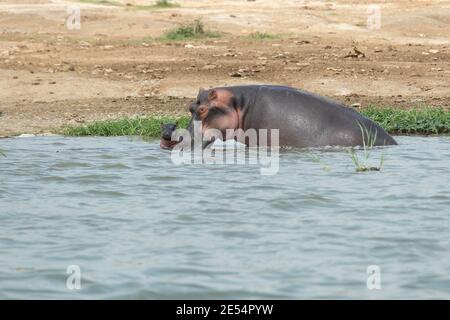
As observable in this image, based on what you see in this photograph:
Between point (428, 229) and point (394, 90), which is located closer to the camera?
point (428, 229)

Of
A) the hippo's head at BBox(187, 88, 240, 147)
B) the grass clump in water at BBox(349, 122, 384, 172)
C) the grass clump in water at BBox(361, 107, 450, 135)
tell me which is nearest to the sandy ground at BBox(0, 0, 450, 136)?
the grass clump in water at BBox(361, 107, 450, 135)

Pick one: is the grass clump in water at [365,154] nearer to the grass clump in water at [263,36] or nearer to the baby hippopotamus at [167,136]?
the baby hippopotamus at [167,136]

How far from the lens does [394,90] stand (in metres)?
13.4

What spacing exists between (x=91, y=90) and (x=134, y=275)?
327 inches

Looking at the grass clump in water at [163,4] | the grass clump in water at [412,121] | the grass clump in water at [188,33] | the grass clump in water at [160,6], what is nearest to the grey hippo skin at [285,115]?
the grass clump in water at [412,121]

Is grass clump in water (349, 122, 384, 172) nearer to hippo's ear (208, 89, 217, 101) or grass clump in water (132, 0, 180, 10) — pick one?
hippo's ear (208, 89, 217, 101)

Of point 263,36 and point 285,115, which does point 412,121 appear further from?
point 263,36

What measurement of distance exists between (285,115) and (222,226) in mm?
3145

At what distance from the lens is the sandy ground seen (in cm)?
1289

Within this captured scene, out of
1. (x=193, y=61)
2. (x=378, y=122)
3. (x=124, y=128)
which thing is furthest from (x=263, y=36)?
(x=124, y=128)

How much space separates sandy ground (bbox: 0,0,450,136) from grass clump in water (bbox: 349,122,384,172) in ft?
10.4

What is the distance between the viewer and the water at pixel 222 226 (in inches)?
208
